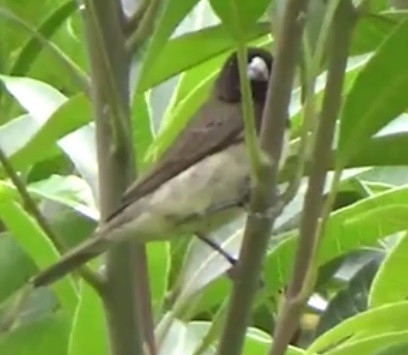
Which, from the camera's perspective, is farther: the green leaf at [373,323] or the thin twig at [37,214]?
the green leaf at [373,323]

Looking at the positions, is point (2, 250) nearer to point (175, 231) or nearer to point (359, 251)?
point (175, 231)

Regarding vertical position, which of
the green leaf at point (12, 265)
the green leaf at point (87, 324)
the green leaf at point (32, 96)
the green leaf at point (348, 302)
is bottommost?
the green leaf at point (348, 302)

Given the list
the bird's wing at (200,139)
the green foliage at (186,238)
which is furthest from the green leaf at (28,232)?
the bird's wing at (200,139)

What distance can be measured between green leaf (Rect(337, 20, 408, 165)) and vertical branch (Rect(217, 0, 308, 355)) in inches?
5.0

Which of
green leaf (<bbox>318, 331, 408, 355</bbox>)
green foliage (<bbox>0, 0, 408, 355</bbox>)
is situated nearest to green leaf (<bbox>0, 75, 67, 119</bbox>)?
green foliage (<bbox>0, 0, 408, 355</bbox>)

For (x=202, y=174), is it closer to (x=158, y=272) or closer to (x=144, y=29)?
(x=158, y=272)

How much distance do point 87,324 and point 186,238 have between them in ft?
0.88

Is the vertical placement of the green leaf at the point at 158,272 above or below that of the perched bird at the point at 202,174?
below

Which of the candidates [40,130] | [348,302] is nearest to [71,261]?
[40,130]

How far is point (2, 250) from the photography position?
101cm

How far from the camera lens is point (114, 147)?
2.21 ft

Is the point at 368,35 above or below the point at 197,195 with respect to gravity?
above

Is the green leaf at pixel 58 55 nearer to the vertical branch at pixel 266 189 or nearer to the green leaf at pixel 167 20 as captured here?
the green leaf at pixel 167 20

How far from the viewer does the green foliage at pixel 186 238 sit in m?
0.75
